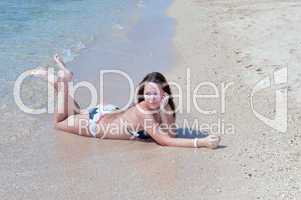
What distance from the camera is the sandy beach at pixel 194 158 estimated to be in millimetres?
4145

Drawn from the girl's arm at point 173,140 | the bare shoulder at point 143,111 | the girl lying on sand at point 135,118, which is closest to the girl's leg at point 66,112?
the girl lying on sand at point 135,118

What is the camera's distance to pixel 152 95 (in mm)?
4914

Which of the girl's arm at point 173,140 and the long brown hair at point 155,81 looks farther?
the long brown hair at point 155,81

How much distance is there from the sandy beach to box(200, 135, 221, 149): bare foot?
1.9 inches

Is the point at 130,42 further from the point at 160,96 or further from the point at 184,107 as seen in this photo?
the point at 160,96

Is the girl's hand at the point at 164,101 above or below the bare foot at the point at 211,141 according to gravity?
above

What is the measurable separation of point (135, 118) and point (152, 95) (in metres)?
0.28

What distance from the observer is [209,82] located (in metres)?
7.06

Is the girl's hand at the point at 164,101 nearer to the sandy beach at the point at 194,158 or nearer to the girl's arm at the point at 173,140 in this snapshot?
the girl's arm at the point at 173,140

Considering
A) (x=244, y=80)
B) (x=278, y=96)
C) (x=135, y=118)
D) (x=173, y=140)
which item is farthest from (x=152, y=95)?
(x=244, y=80)

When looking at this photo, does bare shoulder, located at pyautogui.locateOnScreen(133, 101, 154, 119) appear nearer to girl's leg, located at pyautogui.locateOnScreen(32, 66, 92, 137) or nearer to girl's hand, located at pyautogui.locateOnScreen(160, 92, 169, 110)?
girl's hand, located at pyautogui.locateOnScreen(160, 92, 169, 110)

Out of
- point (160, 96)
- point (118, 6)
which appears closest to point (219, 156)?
point (160, 96)

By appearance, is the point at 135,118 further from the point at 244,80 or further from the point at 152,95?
the point at 244,80

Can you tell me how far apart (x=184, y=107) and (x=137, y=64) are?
6.65 ft
